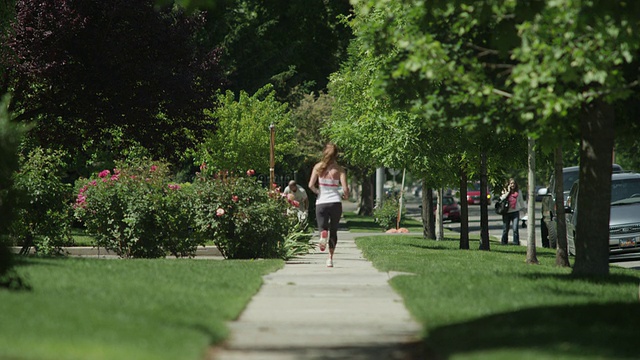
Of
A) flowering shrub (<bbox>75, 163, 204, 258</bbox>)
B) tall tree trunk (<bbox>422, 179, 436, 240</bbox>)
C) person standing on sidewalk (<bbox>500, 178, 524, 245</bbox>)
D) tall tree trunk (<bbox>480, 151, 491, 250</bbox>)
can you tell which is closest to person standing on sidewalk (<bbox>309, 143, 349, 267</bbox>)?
flowering shrub (<bbox>75, 163, 204, 258</bbox>)

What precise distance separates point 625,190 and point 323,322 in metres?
16.4

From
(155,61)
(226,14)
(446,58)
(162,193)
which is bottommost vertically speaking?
(162,193)

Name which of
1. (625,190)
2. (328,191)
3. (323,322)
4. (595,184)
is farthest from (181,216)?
(625,190)

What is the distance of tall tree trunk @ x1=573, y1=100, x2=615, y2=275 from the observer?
15141 millimetres

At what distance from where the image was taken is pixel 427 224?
34281 millimetres

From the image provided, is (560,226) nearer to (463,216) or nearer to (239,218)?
(239,218)

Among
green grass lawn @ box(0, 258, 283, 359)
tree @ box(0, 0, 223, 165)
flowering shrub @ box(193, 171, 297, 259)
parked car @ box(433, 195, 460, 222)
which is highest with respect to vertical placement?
tree @ box(0, 0, 223, 165)

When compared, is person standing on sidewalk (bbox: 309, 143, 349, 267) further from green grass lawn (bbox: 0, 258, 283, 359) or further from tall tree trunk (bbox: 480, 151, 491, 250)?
tall tree trunk (bbox: 480, 151, 491, 250)

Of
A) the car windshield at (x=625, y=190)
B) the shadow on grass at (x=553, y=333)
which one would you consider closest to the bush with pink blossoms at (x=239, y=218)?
the car windshield at (x=625, y=190)

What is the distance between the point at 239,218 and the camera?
19.4 meters

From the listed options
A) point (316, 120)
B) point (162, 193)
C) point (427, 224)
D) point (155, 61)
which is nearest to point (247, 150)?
point (316, 120)

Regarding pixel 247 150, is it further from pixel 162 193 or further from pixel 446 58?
pixel 446 58

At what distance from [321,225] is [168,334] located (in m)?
9.74

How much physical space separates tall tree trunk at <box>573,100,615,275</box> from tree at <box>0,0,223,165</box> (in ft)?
48.0
